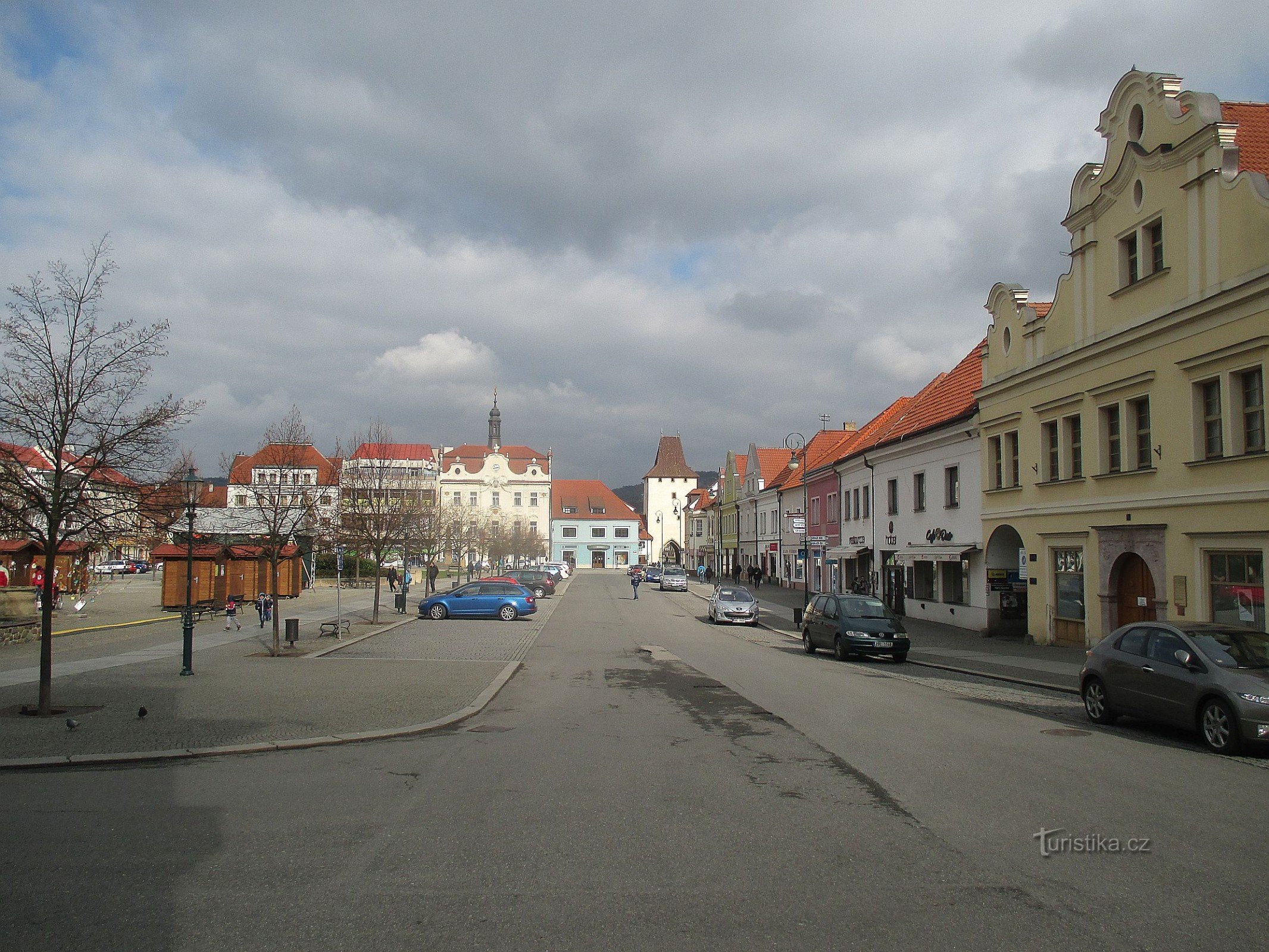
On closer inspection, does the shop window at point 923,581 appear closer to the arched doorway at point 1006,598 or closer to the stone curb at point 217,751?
the arched doorway at point 1006,598

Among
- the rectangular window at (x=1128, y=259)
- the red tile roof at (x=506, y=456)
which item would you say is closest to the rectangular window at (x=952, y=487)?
the rectangular window at (x=1128, y=259)

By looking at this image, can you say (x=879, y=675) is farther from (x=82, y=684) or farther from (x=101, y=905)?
(x=101, y=905)

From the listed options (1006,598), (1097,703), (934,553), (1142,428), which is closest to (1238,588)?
(1142,428)

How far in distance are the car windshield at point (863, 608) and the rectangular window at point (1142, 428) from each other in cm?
667

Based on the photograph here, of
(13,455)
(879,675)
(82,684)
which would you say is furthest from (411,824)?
(879,675)

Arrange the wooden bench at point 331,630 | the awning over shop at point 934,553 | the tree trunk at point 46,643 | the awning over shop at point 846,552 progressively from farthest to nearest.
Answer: the awning over shop at point 846,552 → the awning over shop at point 934,553 → the wooden bench at point 331,630 → the tree trunk at point 46,643

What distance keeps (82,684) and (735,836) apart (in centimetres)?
1295

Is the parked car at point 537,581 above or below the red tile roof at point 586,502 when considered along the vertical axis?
below

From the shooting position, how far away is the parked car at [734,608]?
35906mm

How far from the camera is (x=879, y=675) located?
1928 centimetres

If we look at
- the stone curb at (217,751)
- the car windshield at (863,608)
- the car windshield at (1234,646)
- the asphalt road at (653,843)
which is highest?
the car windshield at (1234,646)

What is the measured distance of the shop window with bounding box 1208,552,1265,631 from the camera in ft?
55.7

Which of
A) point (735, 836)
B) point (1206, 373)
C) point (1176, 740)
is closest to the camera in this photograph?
point (735, 836)

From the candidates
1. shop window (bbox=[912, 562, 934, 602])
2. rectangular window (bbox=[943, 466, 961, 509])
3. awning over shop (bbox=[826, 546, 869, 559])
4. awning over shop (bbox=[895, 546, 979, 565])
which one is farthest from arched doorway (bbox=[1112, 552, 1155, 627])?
awning over shop (bbox=[826, 546, 869, 559])
